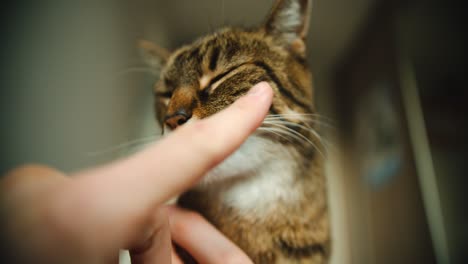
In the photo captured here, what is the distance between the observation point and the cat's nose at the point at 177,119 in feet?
1.27

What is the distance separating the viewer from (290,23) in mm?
487

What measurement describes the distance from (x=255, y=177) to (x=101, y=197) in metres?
0.29

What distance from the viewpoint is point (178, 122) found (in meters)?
0.39

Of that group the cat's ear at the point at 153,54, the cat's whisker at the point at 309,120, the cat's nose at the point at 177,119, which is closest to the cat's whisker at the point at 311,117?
the cat's whisker at the point at 309,120

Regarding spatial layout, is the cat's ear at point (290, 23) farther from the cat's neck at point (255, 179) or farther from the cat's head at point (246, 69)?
the cat's neck at point (255, 179)

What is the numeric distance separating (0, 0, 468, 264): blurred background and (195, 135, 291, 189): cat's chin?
0.14m

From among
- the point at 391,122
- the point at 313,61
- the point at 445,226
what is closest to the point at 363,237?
the point at 445,226

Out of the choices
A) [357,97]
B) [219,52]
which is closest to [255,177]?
[219,52]

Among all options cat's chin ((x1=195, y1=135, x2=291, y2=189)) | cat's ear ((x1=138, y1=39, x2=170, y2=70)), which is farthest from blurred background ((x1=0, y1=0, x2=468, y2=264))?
cat's chin ((x1=195, y1=135, x2=291, y2=189))

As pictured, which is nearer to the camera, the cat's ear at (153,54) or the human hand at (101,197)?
the human hand at (101,197)

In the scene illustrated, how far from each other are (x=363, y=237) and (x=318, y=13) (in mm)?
482

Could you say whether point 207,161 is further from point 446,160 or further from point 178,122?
point 446,160

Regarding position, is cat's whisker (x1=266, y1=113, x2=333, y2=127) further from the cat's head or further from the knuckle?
the knuckle

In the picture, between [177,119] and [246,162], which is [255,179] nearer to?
[246,162]
